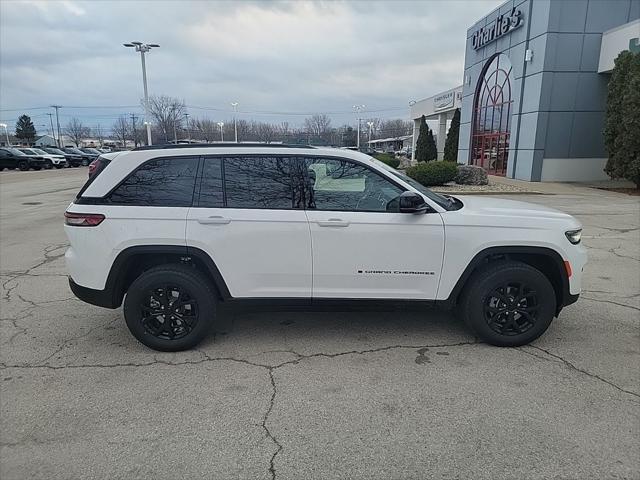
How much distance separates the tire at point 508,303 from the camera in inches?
144

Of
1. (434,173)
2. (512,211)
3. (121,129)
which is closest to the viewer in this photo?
(512,211)

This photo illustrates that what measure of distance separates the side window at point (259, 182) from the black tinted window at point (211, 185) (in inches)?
2.0

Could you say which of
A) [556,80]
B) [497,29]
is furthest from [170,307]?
[497,29]

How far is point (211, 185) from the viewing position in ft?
12.0

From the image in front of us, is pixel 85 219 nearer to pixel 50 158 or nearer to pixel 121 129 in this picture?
pixel 50 158

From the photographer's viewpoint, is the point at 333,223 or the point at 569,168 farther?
the point at 569,168

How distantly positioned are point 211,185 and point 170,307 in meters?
1.09

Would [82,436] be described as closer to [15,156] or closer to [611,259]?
[611,259]

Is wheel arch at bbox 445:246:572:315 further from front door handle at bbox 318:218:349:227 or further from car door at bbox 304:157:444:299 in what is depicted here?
front door handle at bbox 318:218:349:227

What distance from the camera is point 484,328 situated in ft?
12.3

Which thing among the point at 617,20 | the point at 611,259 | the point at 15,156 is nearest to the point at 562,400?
the point at 611,259

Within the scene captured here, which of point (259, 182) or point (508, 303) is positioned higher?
point (259, 182)

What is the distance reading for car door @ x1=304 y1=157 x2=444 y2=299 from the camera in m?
3.58

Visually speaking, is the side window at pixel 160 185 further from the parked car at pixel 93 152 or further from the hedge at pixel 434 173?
the parked car at pixel 93 152
